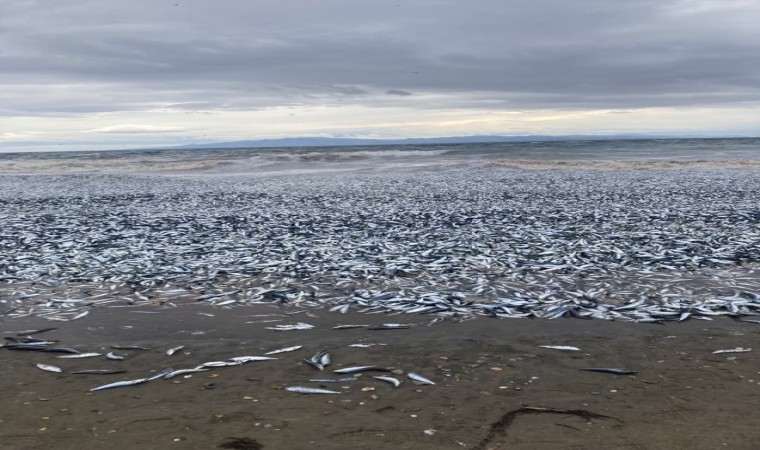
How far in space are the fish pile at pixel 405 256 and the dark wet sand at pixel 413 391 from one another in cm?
95

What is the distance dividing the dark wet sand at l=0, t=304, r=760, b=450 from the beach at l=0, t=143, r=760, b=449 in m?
0.02

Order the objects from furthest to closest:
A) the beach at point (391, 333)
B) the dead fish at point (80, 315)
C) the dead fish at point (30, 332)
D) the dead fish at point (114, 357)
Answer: the dead fish at point (80, 315)
the dead fish at point (30, 332)
the dead fish at point (114, 357)
the beach at point (391, 333)

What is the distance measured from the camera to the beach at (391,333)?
518 cm

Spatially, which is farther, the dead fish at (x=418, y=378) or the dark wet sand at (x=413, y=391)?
the dead fish at (x=418, y=378)

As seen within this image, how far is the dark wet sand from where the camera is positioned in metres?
4.99

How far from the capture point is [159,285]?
10312 millimetres

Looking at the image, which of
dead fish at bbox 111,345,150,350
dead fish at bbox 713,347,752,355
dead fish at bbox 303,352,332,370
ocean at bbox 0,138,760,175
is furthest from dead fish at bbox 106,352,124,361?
ocean at bbox 0,138,760,175

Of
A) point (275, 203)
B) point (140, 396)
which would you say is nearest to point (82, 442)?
point (140, 396)

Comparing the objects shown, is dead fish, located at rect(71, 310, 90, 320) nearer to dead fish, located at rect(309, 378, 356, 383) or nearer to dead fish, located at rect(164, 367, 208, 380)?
dead fish, located at rect(164, 367, 208, 380)

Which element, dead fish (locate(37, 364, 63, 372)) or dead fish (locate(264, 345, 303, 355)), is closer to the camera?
dead fish (locate(37, 364, 63, 372))

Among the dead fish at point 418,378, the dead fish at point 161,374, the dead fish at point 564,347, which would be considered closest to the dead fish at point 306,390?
the dead fish at point 418,378

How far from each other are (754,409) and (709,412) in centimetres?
35

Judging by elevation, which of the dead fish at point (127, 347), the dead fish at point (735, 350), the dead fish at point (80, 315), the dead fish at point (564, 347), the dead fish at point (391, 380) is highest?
the dead fish at point (735, 350)

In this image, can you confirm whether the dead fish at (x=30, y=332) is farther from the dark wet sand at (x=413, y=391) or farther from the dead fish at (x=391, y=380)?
the dead fish at (x=391, y=380)
